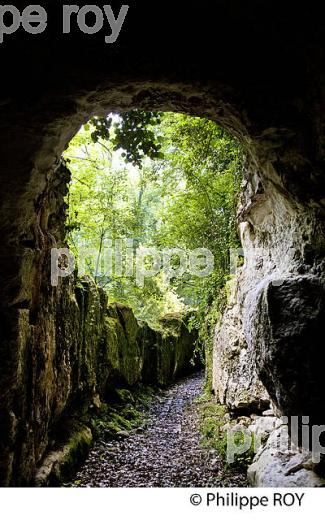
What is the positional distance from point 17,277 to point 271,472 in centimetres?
413

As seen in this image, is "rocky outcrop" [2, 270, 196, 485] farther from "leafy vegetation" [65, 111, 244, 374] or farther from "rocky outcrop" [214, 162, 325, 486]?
"rocky outcrop" [214, 162, 325, 486]

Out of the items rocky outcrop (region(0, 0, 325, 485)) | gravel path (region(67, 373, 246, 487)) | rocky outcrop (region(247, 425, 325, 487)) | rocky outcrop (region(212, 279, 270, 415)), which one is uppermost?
rocky outcrop (region(0, 0, 325, 485))

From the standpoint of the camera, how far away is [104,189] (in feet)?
47.3

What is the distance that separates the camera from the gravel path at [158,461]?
5875mm

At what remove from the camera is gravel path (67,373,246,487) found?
231 inches

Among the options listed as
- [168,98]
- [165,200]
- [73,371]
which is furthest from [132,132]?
[165,200]

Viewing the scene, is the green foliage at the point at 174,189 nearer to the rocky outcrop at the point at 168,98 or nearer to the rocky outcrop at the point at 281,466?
the rocky outcrop at the point at 168,98

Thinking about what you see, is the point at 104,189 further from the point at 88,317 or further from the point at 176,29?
the point at 176,29

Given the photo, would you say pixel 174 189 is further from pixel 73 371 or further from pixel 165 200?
pixel 73 371

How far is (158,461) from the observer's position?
6.82m

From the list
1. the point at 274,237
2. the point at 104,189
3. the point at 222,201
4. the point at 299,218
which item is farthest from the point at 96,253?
the point at 299,218

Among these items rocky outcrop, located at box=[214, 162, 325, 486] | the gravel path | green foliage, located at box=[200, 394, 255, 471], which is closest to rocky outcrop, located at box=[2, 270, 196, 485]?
the gravel path

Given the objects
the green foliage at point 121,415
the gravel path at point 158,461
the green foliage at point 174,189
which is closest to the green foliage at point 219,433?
the gravel path at point 158,461

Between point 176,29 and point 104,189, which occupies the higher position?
point 104,189
